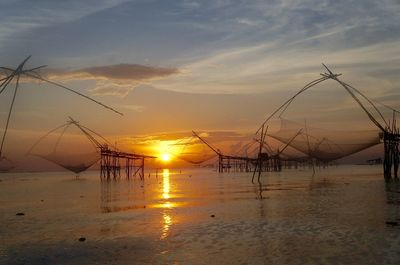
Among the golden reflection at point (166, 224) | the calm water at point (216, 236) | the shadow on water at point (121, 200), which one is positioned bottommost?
the shadow on water at point (121, 200)

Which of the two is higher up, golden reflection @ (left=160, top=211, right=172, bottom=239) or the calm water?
the calm water

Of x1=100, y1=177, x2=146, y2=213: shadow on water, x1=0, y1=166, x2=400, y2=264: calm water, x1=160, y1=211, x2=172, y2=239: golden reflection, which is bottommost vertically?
x1=100, y1=177, x2=146, y2=213: shadow on water

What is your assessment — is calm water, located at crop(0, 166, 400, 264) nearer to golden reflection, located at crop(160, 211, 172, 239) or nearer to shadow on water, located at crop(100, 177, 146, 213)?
golden reflection, located at crop(160, 211, 172, 239)

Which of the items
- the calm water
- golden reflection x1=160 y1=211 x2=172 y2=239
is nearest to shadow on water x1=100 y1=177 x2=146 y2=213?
the calm water

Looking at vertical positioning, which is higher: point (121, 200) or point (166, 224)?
point (166, 224)

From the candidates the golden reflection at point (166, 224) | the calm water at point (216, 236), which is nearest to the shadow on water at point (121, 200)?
the calm water at point (216, 236)

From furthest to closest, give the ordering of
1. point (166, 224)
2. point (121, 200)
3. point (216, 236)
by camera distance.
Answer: point (121, 200), point (166, 224), point (216, 236)

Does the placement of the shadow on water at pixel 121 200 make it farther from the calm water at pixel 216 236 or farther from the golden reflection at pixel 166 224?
the golden reflection at pixel 166 224

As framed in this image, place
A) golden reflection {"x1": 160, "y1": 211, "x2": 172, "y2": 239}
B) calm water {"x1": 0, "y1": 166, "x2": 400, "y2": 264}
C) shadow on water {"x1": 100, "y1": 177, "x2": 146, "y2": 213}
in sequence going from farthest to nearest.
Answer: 1. shadow on water {"x1": 100, "y1": 177, "x2": 146, "y2": 213}
2. golden reflection {"x1": 160, "y1": 211, "x2": 172, "y2": 239}
3. calm water {"x1": 0, "y1": 166, "x2": 400, "y2": 264}

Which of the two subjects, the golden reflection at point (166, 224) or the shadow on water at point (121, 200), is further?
the shadow on water at point (121, 200)

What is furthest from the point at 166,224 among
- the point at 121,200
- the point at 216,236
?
the point at 121,200

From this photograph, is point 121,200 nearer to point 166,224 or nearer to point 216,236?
point 166,224

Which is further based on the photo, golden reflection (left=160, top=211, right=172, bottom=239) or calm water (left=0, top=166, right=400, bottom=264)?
golden reflection (left=160, top=211, right=172, bottom=239)

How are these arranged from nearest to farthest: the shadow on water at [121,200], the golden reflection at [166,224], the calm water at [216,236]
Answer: the calm water at [216,236]
the golden reflection at [166,224]
the shadow on water at [121,200]
